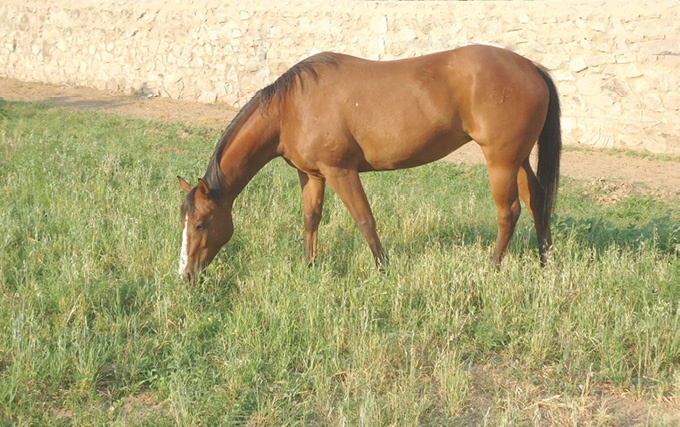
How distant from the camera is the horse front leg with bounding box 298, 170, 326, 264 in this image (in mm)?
5113

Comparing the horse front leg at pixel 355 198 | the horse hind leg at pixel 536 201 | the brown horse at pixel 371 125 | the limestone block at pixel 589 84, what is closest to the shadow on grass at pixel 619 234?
the horse hind leg at pixel 536 201

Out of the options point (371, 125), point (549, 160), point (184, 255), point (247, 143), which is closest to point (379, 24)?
point (549, 160)

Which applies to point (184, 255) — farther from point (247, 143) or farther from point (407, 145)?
point (407, 145)

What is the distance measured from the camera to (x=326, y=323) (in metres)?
3.86

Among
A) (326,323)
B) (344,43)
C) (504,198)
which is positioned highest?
(344,43)

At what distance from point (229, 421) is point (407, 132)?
243cm

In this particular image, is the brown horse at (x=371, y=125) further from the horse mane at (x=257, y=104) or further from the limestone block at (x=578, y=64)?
the limestone block at (x=578, y=64)

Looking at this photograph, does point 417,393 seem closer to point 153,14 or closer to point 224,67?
point 224,67

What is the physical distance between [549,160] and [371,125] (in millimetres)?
1457

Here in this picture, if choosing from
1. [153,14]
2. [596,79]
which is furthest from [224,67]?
[596,79]

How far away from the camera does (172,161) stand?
781 centimetres

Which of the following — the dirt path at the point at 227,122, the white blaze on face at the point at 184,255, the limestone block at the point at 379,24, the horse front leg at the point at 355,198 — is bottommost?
the dirt path at the point at 227,122

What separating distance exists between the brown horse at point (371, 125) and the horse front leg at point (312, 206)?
31 centimetres

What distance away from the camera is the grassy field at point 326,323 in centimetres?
324
